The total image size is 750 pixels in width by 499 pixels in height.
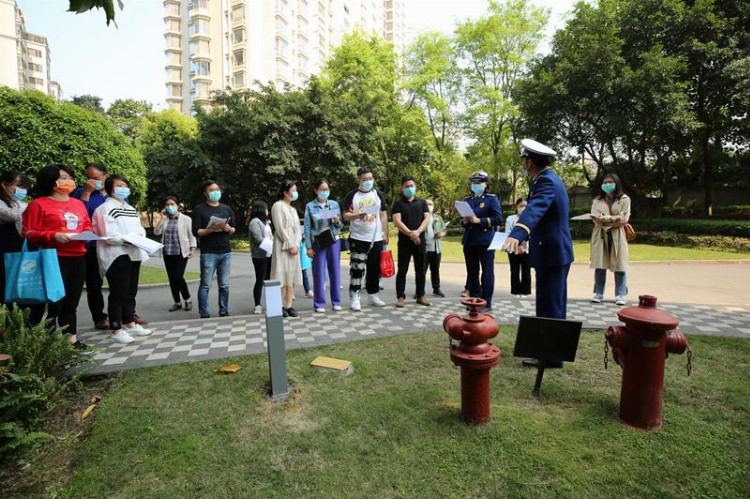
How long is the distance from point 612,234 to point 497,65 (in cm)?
2679

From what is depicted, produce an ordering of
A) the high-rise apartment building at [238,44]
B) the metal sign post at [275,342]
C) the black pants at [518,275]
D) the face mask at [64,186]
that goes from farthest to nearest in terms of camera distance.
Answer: the high-rise apartment building at [238,44]
the black pants at [518,275]
the face mask at [64,186]
the metal sign post at [275,342]

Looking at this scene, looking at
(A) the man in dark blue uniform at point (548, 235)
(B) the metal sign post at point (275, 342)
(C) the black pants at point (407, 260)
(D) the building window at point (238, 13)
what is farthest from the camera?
(D) the building window at point (238, 13)

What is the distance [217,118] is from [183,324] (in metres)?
21.1

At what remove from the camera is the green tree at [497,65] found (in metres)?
27.9

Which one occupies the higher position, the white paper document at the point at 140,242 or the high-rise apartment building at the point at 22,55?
the high-rise apartment building at the point at 22,55

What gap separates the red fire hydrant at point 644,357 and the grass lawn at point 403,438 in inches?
4.9

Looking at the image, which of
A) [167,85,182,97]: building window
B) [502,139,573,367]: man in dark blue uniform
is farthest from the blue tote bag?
[167,85,182,97]: building window

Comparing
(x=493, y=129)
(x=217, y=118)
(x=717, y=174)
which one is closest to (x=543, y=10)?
(x=493, y=129)

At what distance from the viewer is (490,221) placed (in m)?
6.02

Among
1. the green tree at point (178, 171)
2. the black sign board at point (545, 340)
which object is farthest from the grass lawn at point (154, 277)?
the green tree at point (178, 171)

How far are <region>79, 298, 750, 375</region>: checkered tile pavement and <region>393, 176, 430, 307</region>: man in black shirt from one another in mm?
522

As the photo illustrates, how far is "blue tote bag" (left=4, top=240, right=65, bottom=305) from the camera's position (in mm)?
3920

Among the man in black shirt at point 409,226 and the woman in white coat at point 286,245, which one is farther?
the man in black shirt at point 409,226

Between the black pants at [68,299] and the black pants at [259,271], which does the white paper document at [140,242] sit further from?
the black pants at [259,271]
